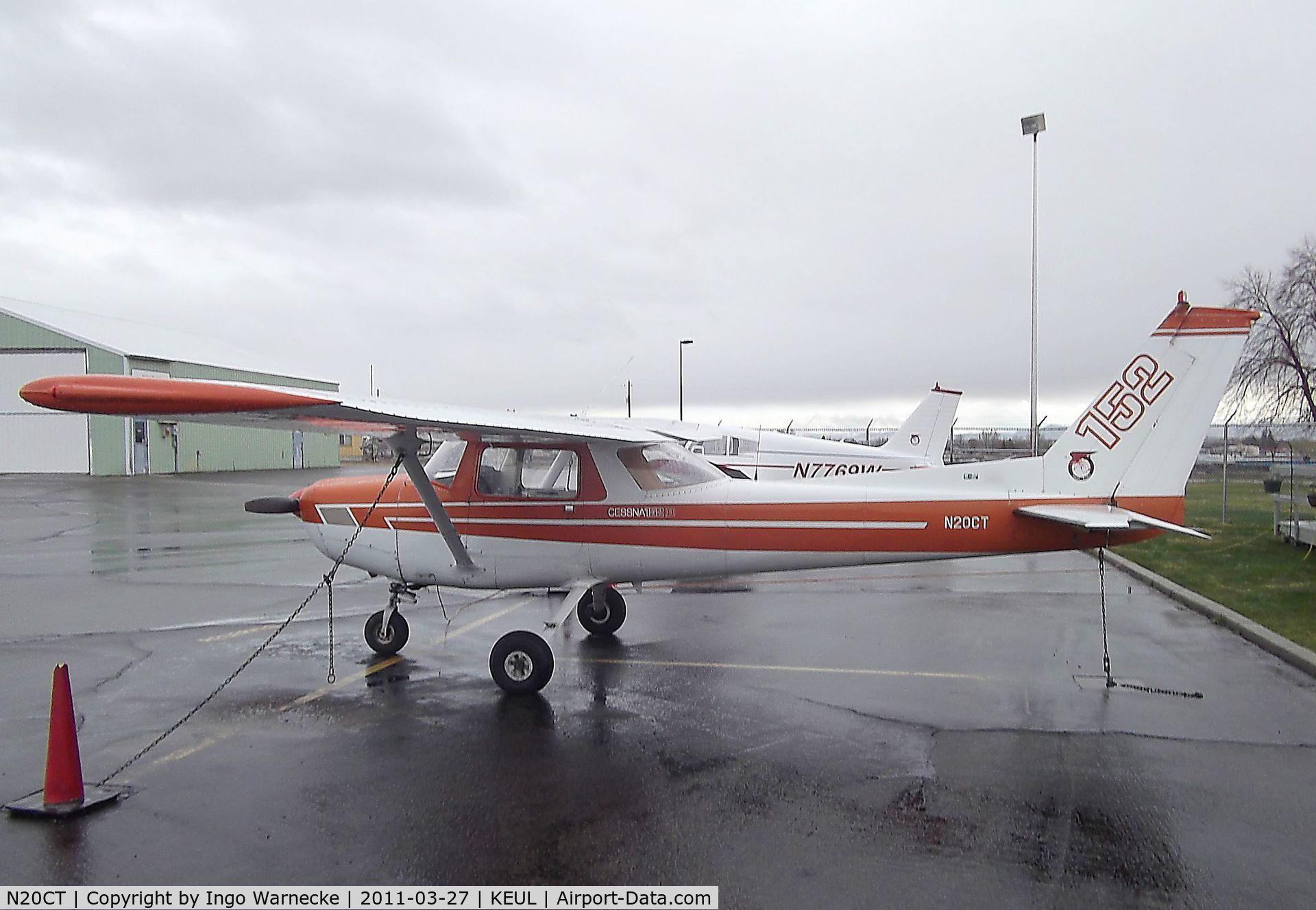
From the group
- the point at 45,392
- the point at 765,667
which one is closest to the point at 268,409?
the point at 45,392

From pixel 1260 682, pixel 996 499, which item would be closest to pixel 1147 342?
pixel 996 499

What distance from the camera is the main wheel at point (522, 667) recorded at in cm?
673

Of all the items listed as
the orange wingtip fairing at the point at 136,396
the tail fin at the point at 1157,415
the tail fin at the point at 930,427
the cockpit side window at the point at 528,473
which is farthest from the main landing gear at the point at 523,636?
the tail fin at the point at 930,427

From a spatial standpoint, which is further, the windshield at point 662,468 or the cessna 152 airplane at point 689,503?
the windshield at point 662,468

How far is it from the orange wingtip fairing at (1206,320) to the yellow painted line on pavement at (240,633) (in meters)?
8.88

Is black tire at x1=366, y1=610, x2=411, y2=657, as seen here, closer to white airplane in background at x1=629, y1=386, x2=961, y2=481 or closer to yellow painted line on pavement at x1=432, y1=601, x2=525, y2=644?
yellow painted line on pavement at x1=432, y1=601, x2=525, y2=644

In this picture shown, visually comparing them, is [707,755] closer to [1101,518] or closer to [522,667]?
[522,667]

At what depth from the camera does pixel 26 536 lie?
666 inches

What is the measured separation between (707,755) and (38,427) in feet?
143

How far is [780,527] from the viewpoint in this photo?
22.6 ft

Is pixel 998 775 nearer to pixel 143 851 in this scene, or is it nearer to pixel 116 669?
pixel 143 851

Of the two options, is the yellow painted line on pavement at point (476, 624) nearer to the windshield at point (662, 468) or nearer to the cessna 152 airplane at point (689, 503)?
the cessna 152 airplane at point (689, 503)

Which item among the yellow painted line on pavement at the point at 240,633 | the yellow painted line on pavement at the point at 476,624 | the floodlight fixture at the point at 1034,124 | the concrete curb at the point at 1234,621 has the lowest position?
the yellow painted line on pavement at the point at 476,624

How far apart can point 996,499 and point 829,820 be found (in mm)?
3099
